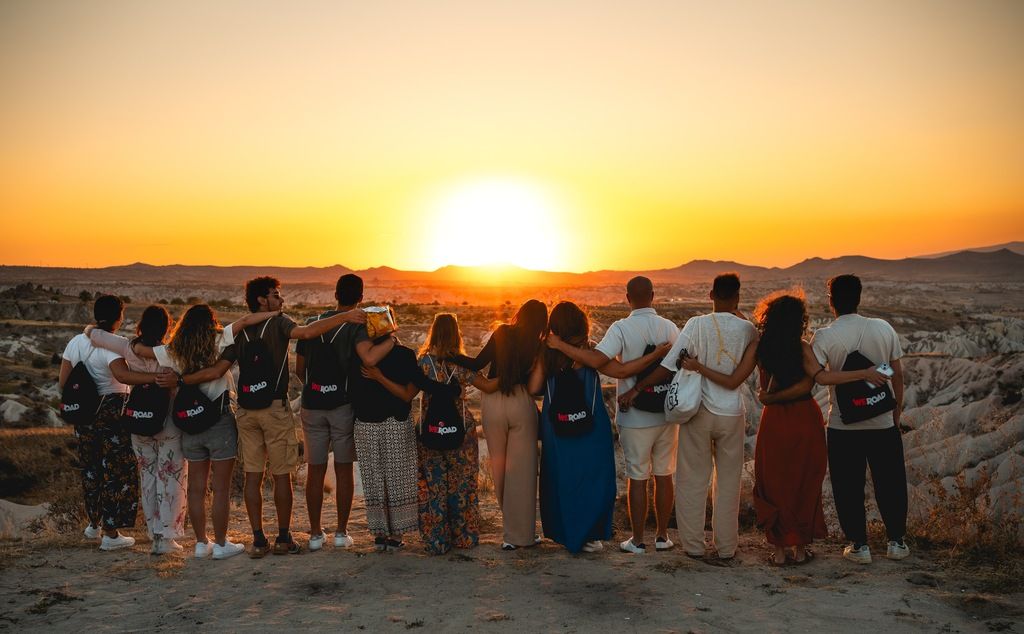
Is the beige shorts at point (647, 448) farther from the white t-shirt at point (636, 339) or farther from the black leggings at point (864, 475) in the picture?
the black leggings at point (864, 475)

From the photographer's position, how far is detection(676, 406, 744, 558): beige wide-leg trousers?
6641 mm

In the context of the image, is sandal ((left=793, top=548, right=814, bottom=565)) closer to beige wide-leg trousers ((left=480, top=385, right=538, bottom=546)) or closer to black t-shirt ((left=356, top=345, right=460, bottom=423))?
beige wide-leg trousers ((left=480, top=385, right=538, bottom=546))

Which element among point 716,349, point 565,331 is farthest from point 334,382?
point 716,349

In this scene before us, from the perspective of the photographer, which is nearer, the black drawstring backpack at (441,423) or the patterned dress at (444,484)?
the black drawstring backpack at (441,423)

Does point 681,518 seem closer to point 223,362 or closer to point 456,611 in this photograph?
point 456,611

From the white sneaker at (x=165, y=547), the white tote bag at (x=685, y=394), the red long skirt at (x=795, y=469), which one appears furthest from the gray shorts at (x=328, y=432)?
the red long skirt at (x=795, y=469)

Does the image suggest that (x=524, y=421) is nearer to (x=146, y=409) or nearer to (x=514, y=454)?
(x=514, y=454)

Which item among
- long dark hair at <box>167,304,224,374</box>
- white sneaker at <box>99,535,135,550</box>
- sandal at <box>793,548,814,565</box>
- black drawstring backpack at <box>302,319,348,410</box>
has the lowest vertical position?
white sneaker at <box>99,535,135,550</box>

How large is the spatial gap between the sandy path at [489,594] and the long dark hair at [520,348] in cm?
164

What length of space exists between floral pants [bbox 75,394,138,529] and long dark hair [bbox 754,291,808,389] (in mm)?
5957

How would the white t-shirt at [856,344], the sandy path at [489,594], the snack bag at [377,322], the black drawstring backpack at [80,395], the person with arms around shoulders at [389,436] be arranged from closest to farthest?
the sandy path at [489,594] < the white t-shirt at [856,344] < the snack bag at [377,322] < the person with arms around shoulders at [389,436] < the black drawstring backpack at [80,395]

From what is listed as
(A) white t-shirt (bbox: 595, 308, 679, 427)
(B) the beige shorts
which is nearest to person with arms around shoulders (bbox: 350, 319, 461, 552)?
(A) white t-shirt (bbox: 595, 308, 679, 427)

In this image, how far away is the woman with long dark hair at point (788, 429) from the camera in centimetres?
648

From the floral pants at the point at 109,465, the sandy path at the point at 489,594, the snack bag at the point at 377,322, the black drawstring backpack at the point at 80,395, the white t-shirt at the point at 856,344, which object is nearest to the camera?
the sandy path at the point at 489,594
